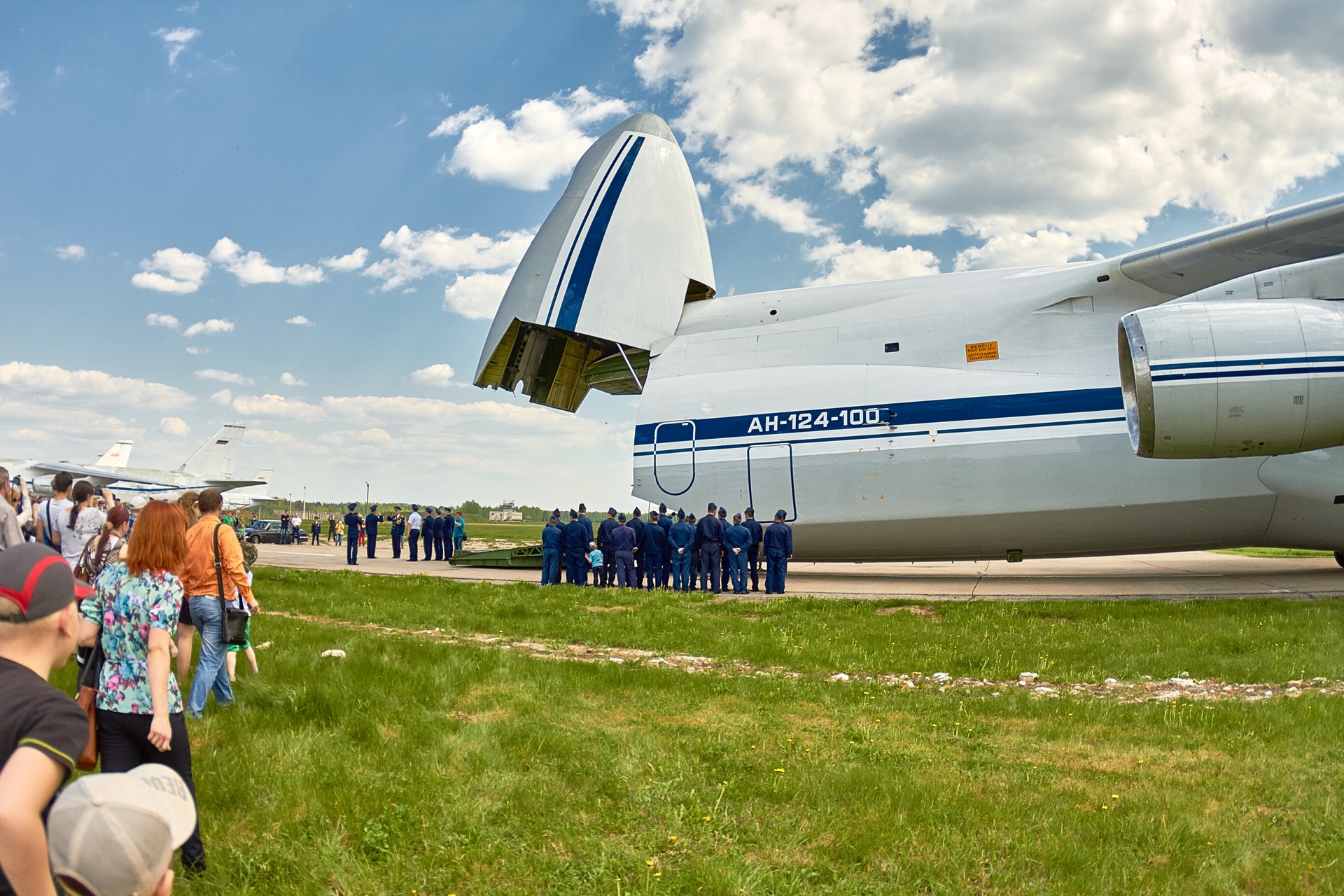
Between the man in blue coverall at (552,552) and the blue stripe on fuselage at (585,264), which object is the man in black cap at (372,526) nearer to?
the man in blue coverall at (552,552)

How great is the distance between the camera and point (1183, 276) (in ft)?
41.6

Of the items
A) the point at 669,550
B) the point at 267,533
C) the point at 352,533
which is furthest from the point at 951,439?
the point at 267,533

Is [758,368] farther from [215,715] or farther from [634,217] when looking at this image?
[215,715]

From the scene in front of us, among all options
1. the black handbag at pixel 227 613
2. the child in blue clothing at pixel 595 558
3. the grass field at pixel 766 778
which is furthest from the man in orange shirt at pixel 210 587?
the child in blue clothing at pixel 595 558

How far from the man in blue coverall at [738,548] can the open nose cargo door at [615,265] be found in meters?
3.95

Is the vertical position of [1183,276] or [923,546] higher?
[1183,276]

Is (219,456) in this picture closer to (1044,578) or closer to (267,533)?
(267,533)

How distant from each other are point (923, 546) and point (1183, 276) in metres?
5.68

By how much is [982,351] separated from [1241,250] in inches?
144

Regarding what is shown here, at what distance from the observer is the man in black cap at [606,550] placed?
53.1 feet

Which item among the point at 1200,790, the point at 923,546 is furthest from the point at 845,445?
the point at 1200,790

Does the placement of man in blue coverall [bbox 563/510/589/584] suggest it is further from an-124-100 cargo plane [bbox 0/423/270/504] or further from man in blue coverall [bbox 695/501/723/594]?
an-124-100 cargo plane [bbox 0/423/270/504]

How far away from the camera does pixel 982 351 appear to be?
13.4 metres

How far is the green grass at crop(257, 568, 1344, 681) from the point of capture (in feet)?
25.1
